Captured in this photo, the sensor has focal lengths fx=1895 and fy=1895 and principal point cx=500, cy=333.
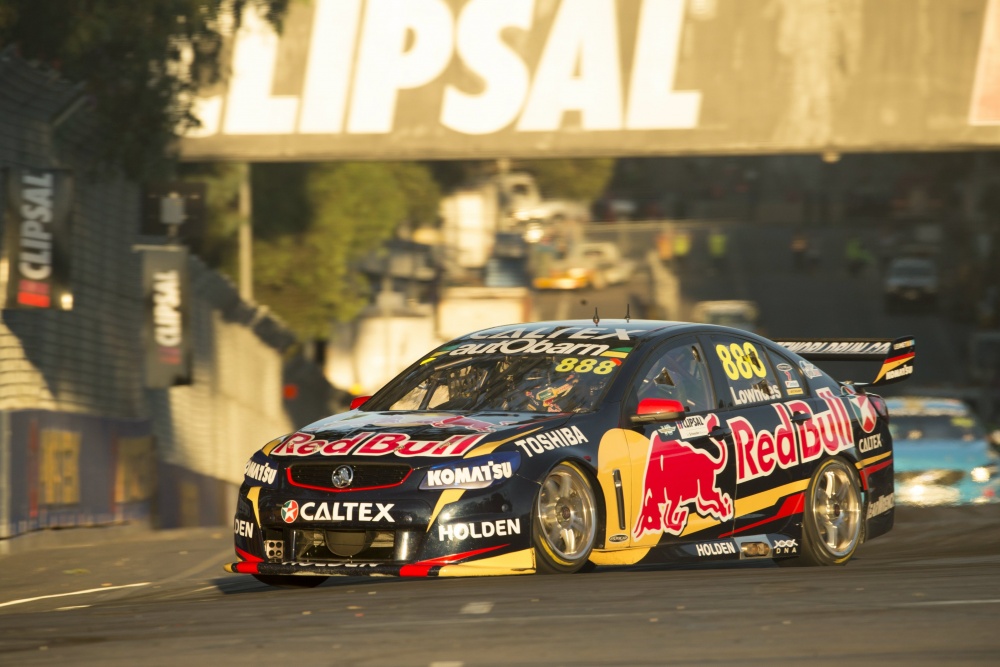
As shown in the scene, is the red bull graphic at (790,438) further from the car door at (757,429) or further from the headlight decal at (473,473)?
the headlight decal at (473,473)

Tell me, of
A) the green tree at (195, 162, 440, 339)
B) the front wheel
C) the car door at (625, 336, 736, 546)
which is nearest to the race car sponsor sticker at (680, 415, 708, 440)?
the car door at (625, 336, 736, 546)

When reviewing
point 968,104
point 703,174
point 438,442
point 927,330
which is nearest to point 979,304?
point 927,330

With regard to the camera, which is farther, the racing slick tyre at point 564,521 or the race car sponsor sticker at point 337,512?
the racing slick tyre at point 564,521

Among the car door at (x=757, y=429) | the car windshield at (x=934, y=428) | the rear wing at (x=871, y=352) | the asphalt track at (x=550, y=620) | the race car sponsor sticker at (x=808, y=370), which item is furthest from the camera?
the car windshield at (x=934, y=428)

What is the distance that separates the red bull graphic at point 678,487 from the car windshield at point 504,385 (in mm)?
461

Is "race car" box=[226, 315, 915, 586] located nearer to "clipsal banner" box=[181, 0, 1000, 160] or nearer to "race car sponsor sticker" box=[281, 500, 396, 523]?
"race car sponsor sticker" box=[281, 500, 396, 523]

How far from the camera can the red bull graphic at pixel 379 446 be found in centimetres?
901

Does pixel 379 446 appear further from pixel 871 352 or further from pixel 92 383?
pixel 92 383

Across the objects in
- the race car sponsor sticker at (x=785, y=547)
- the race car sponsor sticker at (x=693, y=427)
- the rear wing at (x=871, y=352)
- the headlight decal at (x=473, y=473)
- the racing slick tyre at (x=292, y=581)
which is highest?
the rear wing at (x=871, y=352)

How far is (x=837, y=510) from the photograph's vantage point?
440 inches

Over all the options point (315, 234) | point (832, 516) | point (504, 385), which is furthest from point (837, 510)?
point (315, 234)

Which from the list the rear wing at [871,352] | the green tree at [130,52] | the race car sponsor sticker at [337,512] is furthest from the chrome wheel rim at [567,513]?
the green tree at [130,52]

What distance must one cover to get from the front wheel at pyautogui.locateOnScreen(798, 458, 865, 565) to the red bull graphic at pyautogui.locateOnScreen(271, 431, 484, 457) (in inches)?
102

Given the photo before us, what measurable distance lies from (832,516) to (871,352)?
4.53ft
